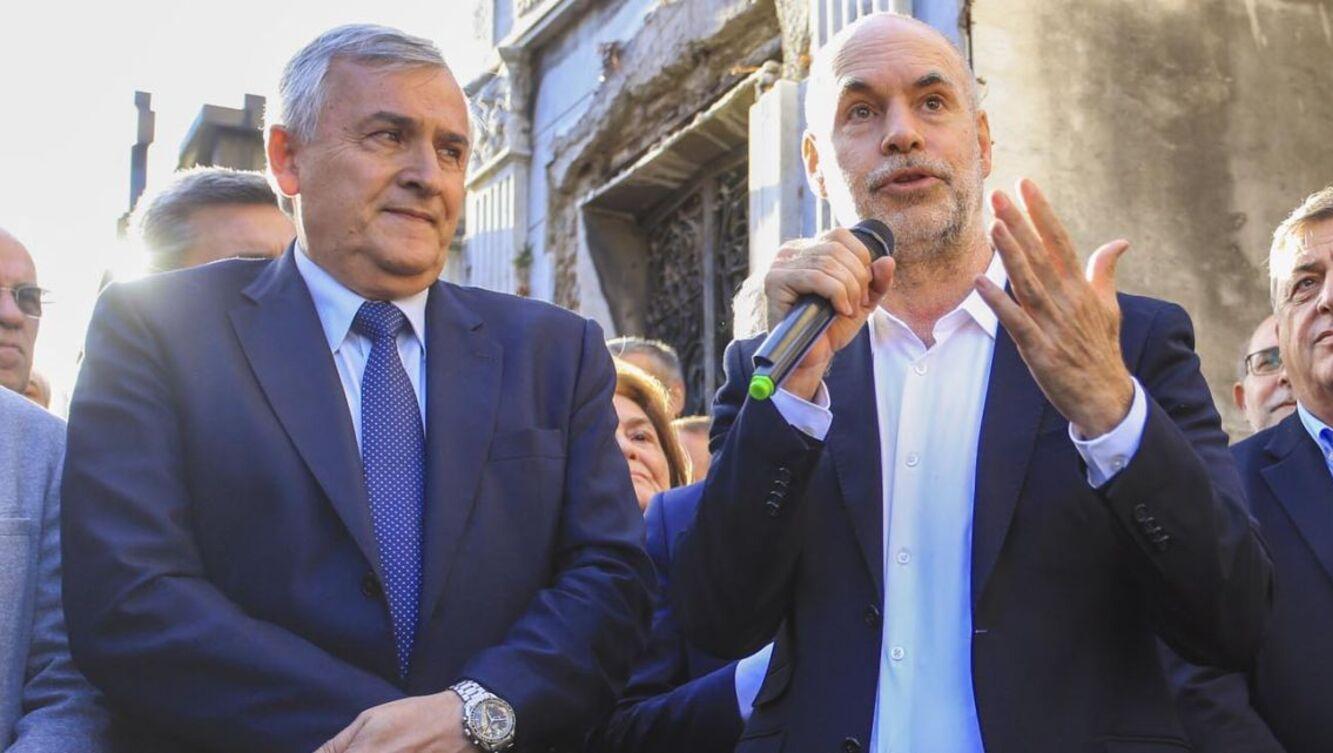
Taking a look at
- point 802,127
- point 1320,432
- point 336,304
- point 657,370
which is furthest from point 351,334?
point 802,127

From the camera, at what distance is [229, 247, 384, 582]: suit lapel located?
2482mm

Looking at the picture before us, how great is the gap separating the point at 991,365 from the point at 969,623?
44 cm

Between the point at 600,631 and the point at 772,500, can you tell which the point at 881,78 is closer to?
the point at 772,500

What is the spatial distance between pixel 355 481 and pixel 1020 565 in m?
1.04

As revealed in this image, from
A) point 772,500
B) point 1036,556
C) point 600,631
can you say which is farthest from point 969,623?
point 600,631

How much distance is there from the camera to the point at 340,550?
248cm

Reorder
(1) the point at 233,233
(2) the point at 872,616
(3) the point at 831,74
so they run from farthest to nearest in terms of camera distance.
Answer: (1) the point at 233,233 < (3) the point at 831,74 < (2) the point at 872,616

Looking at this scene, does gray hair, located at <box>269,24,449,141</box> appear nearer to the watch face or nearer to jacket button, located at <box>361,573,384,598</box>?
jacket button, located at <box>361,573,384,598</box>

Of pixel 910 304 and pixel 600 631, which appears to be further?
pixel 910 304

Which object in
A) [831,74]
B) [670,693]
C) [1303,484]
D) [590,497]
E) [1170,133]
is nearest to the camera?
[590,497]

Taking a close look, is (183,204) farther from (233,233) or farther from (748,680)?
(748,680)

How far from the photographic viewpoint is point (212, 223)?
13.3ft

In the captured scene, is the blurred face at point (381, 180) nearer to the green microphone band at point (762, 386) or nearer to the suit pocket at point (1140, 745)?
the green microphone band at point (762, 386)

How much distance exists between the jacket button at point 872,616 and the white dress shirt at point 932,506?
28 millimetres
